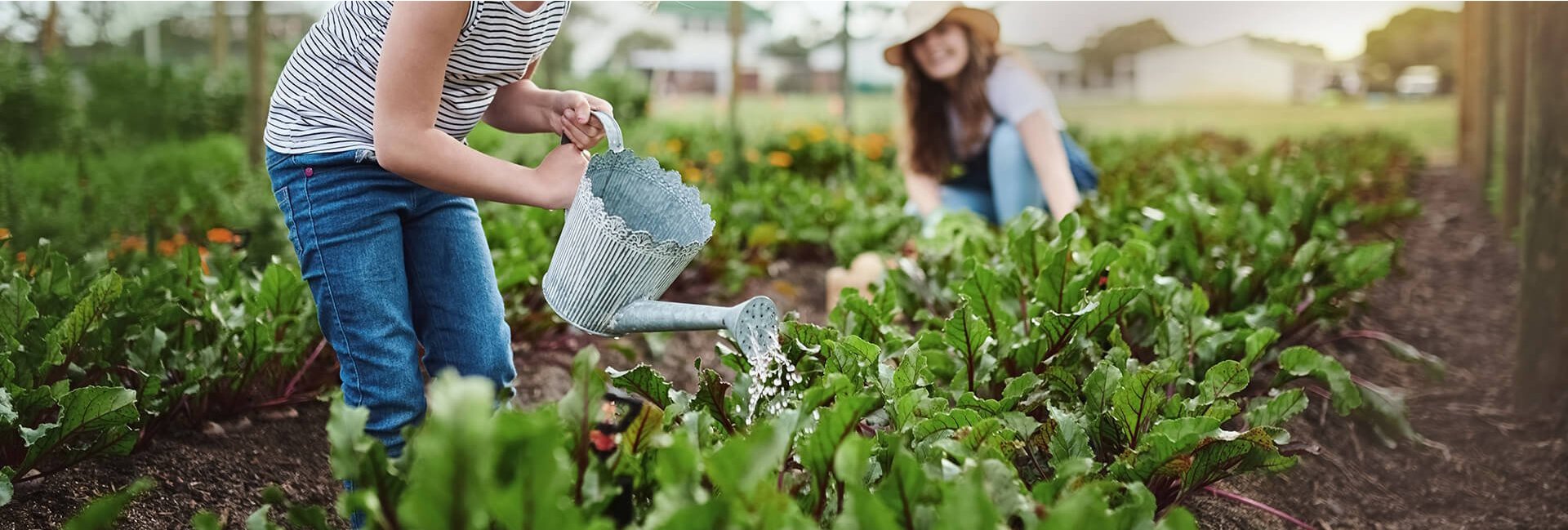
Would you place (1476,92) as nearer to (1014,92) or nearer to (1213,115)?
(1014,92)

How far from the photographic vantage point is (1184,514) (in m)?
1.26

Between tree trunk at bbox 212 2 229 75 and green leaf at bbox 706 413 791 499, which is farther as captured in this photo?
tree trunk at bbox 212 2 229 75

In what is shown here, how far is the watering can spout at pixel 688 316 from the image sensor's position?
173cm

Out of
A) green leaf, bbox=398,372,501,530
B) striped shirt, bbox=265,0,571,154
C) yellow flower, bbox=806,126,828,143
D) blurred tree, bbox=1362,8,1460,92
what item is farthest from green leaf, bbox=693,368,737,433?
blurred tree, bbox=1362,8,1460,92

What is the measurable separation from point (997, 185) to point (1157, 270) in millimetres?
1730

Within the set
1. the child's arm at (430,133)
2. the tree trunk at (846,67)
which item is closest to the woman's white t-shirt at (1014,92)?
the child's arm at (430,133)

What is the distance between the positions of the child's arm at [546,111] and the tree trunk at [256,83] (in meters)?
3.15

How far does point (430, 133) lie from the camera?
170 cm

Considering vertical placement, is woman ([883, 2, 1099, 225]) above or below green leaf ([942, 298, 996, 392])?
above

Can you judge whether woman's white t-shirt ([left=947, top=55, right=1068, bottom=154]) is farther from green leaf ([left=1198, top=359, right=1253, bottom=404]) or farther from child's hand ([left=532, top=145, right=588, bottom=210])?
child's hand ([left=532, top=145, right=588, bottom=210])

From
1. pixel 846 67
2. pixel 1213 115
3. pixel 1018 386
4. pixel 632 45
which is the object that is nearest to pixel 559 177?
pixel 1018 386

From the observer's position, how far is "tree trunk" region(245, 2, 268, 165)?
16.0 ft

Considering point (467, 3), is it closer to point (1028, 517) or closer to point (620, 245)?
point (620, 245)

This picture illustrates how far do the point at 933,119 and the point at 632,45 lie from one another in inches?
445
